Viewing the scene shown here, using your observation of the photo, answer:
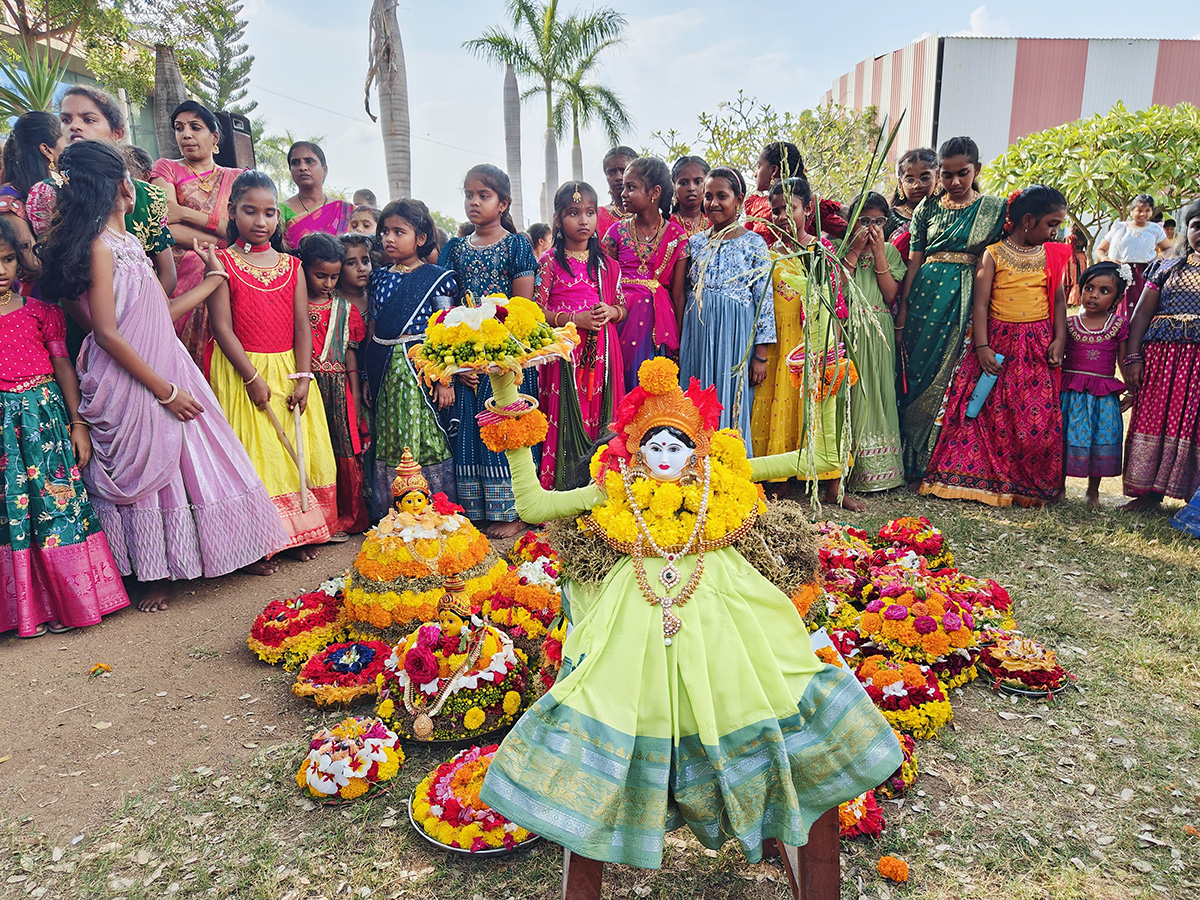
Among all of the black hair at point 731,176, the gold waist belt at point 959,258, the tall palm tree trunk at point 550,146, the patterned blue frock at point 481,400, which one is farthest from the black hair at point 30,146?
the tall palm tree trunk at point 550,146

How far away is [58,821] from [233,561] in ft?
6.70

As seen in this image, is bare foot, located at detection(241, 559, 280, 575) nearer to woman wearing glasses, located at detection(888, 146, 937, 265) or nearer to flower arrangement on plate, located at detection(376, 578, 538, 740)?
flower arrangement on plate, located at detection(376, 578, 538, 740)

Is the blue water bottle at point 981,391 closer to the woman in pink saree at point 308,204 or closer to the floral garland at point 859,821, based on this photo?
the floral garland at point 859,821

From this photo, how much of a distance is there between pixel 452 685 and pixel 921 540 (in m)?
A: 2.93

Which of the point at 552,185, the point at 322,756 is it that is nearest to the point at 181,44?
the point at 552,185

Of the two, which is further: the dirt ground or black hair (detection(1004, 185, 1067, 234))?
black hair (detection(1004, 185, 1067, 234))

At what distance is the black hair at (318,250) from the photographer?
17.4ft

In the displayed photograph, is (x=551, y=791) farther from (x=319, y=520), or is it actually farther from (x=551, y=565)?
(x=319, y=520)

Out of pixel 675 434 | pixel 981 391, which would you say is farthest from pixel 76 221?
pixel 981 391

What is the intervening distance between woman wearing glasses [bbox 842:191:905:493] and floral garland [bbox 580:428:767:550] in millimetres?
3742

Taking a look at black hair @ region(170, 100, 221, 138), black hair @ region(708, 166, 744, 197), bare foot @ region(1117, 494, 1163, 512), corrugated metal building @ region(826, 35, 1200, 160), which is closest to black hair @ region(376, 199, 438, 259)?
black hair @ region(170, 100, 221, 138)

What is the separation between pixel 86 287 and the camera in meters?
4.09

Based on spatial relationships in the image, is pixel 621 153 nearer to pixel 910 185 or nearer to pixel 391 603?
pixel 910 185

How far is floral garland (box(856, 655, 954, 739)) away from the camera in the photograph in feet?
10.1
